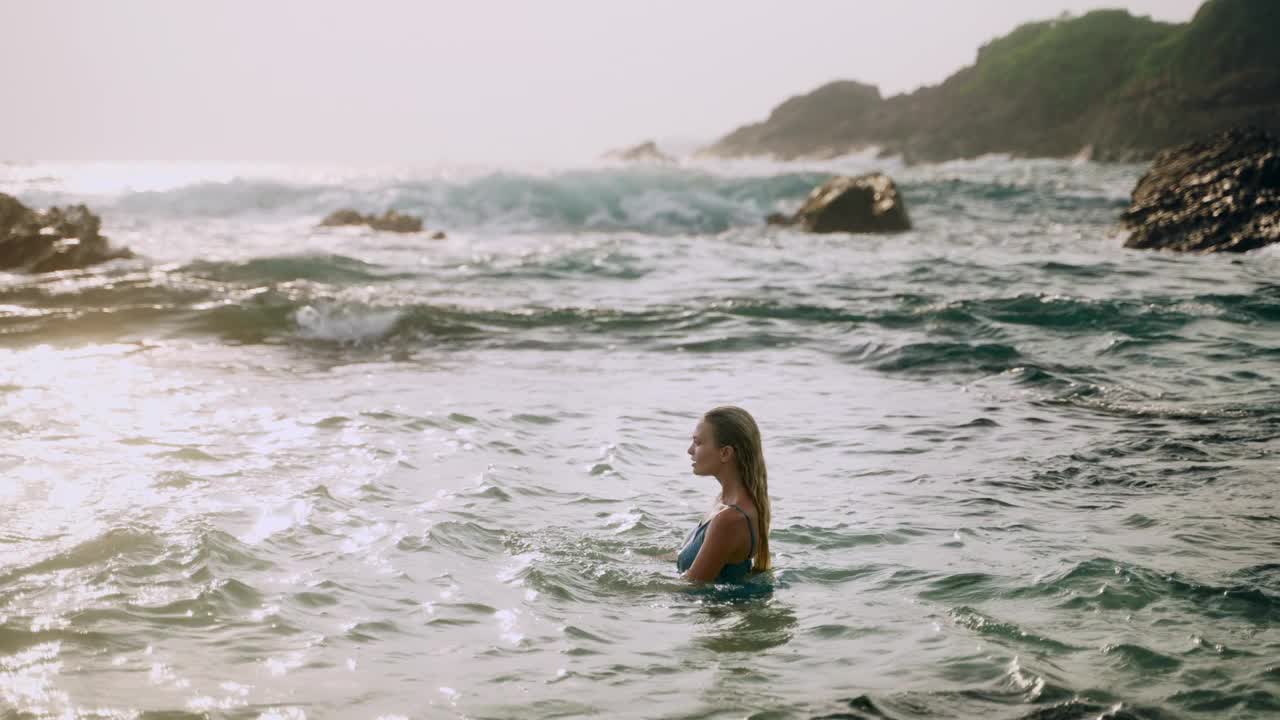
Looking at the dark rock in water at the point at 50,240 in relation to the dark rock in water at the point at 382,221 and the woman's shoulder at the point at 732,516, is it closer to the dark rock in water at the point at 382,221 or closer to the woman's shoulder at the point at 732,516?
the dark rock in water at the point at 382,221

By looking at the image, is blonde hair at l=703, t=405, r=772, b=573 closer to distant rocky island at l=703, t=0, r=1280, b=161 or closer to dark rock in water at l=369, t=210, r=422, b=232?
dark rock in water at l=369, t=210, r=422, b=232

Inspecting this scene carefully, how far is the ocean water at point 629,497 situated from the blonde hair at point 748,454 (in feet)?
0.93

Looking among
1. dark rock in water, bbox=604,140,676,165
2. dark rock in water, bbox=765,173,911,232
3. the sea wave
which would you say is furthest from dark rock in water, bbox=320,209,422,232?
dark rock in water, bbox=604,140,676,165

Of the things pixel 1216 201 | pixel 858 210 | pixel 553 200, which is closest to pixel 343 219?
pixel 553 200

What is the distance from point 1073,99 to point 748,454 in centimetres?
8867

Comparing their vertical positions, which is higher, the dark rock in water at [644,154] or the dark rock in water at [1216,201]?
the dark rock in water at [644,154]

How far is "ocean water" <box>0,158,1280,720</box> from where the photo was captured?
4281 millimetres

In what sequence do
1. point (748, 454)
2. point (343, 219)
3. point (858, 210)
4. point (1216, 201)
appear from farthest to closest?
point (343, 219)
point (858, 210)
point (1216, 201)
point (748, 454)

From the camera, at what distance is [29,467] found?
7.12 m

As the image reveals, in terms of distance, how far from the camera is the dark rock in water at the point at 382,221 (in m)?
27.9

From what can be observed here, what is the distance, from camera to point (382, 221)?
93.1 feet

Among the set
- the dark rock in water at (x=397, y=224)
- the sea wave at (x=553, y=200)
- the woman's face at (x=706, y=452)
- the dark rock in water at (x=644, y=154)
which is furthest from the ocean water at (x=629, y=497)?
the dark rock in water at (x=644, y=154)

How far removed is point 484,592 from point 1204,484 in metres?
4.71

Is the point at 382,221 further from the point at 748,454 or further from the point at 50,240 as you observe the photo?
the point at 748,454
